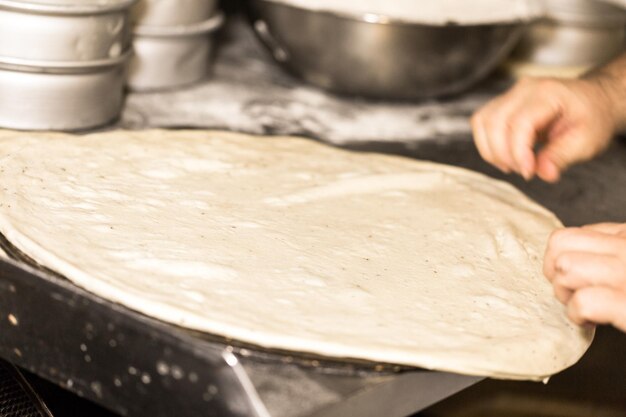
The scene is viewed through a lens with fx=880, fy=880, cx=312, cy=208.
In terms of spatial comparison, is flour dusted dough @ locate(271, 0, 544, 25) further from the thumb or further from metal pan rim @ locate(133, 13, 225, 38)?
the thumb

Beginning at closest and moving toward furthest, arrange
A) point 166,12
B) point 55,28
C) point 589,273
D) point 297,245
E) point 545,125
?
point 589,273 < point 297,245 < point 545,125 < point 55,28 < point 166,12

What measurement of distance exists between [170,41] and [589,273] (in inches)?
47.4

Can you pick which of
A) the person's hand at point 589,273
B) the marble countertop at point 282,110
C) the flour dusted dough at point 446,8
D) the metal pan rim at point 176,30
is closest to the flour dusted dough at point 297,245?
the person's hand at point 589,273

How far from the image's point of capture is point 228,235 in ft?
4.32

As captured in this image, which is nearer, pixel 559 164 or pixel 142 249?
pixel 142 249

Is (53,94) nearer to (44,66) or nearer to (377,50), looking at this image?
(44,66)

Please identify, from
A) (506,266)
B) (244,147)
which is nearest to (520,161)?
(506,266)

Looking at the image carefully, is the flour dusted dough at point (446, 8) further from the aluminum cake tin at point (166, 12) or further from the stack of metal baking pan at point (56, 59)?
the stack of metal baking pan at point (56, 59)

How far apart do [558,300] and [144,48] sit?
1.14 m

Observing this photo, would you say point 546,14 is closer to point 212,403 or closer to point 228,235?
point 228,235

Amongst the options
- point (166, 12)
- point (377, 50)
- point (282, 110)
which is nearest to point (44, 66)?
point (166, 12)

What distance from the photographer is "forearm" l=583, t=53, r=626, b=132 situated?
1631mm

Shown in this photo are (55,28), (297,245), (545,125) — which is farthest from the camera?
(55,28)

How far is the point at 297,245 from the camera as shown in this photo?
132 centimetres
